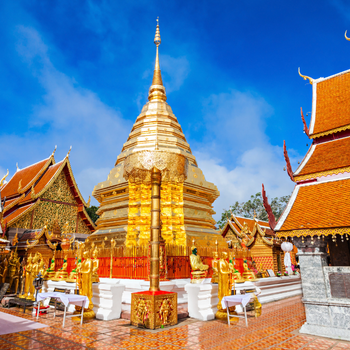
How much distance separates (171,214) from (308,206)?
433 centimetres

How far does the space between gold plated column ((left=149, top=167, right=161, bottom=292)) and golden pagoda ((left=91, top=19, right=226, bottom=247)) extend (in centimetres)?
123

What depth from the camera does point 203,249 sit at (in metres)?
7.24

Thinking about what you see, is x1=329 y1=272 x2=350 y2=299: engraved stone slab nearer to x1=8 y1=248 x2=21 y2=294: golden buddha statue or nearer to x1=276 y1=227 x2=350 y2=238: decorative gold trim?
x1=276 y1=227 x2=350 y2=238: decorative gold trim

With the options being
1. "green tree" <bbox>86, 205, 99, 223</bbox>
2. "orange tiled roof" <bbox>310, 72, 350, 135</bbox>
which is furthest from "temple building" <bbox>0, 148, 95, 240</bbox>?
"orange tiled roof" <bbox>310, 72, 350, 135</bbox>

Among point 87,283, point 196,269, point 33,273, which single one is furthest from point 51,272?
point 196,269

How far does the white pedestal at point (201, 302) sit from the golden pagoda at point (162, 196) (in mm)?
2589

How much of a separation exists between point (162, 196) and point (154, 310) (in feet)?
14.5

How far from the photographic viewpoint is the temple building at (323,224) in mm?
4406

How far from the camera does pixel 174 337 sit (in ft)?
14.0

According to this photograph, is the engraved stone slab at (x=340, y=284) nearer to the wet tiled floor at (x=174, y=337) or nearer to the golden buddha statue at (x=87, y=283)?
the wet tiled floor at (x=174, y=337)

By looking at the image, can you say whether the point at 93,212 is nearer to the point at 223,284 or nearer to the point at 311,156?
the point at 223,284

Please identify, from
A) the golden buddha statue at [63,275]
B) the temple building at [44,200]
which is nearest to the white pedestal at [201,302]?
the golden buddha statue at [63,275]

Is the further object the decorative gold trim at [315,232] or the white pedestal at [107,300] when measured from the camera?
the white pedestal at [107,300]

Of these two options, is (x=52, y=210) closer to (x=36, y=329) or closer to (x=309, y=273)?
(x=36, y=329)
